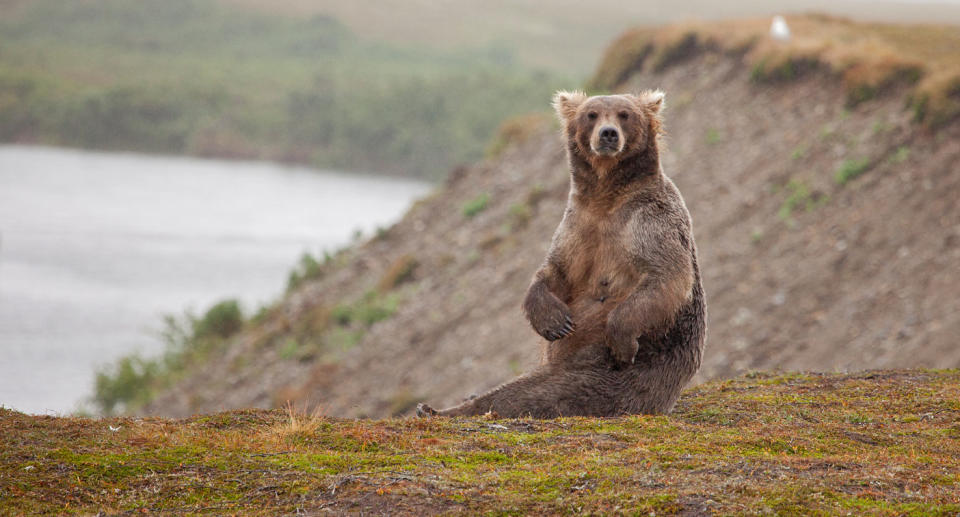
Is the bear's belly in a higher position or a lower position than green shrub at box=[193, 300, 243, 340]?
lower

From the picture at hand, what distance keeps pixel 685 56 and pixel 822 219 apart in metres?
14.2

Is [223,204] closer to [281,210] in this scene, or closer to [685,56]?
[281,210]

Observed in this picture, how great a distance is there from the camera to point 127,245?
6291cm

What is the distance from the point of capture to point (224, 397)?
29.5 metres

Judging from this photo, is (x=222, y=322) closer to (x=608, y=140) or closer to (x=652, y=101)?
(x=652, y=101)

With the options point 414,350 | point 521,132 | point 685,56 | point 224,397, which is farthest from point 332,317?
point 685,56

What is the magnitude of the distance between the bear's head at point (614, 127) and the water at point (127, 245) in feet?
83.9

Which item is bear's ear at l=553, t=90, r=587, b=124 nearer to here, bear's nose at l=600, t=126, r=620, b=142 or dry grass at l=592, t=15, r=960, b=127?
bear's nose at l=600, t=126, r=620, b=142

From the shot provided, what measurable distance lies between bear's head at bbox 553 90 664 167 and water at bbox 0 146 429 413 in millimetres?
25586

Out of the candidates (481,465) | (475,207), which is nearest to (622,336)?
(481,465)

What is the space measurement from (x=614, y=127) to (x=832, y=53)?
2068cm

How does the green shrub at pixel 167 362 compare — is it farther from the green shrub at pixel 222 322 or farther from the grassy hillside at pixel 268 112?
the grassy hillside at pixel 268 112

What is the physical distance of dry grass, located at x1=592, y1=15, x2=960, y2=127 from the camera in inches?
885

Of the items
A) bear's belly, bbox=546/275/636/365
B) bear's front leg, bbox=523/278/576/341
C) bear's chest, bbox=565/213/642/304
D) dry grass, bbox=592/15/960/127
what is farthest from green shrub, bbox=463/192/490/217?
bear's front leg, bbox=523/278/576/341
